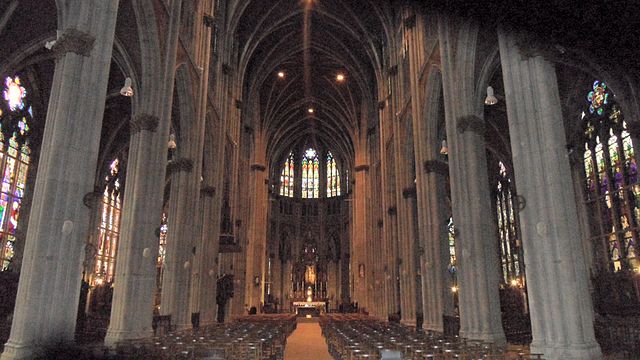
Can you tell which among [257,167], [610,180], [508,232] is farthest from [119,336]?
[257,167]

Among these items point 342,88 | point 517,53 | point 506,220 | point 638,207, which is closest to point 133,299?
point 517,53

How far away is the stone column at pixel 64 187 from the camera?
923 centimetres

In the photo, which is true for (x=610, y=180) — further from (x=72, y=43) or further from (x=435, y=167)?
(x=72, y=43)

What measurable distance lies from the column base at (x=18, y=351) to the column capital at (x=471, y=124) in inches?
580

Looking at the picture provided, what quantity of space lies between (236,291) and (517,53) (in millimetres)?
31543

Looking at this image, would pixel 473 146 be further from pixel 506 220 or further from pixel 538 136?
pixel 506 220

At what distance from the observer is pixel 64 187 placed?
9.95 metres

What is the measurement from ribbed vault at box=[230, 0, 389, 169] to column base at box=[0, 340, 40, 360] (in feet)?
85.7

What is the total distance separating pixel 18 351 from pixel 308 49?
3765cm

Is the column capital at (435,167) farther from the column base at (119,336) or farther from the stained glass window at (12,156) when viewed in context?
the stained glass window at (12,156)

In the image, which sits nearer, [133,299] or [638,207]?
[133,299]

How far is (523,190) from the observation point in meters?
11.3

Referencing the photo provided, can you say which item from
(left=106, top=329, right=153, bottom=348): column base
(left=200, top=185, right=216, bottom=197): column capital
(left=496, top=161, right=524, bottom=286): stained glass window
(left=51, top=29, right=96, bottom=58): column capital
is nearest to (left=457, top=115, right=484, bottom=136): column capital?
(left=51, top=29, right=96, bottom=58): column capital

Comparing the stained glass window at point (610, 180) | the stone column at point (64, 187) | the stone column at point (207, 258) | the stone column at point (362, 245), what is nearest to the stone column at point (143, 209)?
the stone column at point (64, 187)
